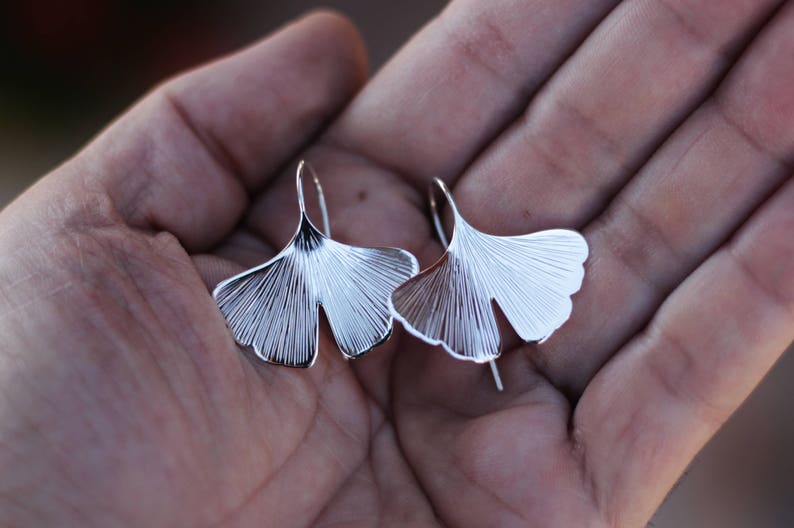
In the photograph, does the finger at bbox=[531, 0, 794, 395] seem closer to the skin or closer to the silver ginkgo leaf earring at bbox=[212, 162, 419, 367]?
the skin

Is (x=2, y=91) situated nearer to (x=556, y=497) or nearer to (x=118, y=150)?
(x=118, y=150)

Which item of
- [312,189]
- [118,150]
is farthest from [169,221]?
[312,189]

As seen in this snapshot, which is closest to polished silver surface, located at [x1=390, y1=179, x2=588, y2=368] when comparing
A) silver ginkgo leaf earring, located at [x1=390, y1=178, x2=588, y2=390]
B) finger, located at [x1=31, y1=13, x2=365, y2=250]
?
silver ginkgo leaf earring, located at [x1=390, y1=178, x2=588, y2=390]

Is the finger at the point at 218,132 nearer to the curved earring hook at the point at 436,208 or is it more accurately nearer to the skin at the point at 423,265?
the skin at the point at 423,265

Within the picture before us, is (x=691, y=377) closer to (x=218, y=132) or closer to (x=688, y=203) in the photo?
(x=688, y=203)

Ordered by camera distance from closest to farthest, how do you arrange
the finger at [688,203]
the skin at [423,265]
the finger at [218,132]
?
the skin at [423,265], the finger at [688,203], the finger at [218,132]

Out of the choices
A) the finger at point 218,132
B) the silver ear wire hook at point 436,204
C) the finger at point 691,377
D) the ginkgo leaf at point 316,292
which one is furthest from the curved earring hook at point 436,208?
the finger at point 691,377
